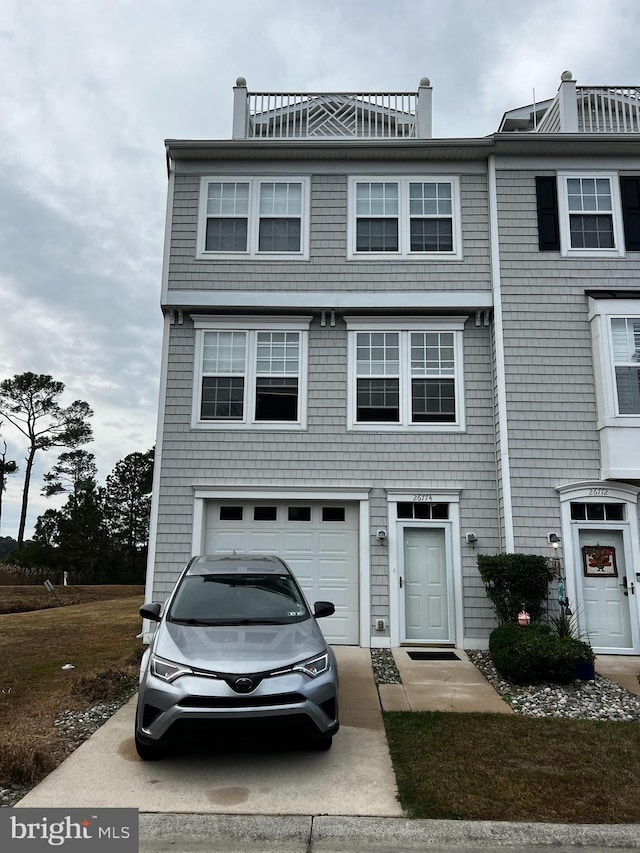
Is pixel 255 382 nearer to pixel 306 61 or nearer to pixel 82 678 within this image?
pixel 82 678

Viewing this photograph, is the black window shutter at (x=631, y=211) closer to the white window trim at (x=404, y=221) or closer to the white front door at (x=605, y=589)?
the white window trim at (x=404, y=221)

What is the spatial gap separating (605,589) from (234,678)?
7.19 meters

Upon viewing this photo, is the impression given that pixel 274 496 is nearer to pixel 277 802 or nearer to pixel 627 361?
pixel 277 802

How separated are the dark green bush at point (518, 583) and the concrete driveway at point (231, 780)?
393 centimetres

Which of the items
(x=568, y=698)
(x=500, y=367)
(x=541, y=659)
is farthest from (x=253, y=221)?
(x=568, y=698)

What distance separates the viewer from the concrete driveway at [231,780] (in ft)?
12.9

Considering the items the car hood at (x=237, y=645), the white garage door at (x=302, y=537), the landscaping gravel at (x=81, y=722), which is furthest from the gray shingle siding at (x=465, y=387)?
the car hood at (x=237, y=645)

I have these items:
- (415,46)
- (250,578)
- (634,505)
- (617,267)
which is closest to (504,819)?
(250,578)

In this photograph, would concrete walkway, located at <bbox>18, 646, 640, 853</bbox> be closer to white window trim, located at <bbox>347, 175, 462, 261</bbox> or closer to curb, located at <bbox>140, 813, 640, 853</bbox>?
curb, located at <bbox>140, 813, 640, 853</bbox>

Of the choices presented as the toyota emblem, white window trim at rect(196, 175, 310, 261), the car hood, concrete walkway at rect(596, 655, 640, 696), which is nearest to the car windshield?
the car hood

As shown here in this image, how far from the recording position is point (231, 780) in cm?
431

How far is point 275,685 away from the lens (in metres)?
4.34

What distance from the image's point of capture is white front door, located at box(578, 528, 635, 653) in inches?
357

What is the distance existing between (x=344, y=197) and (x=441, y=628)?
775 cm
